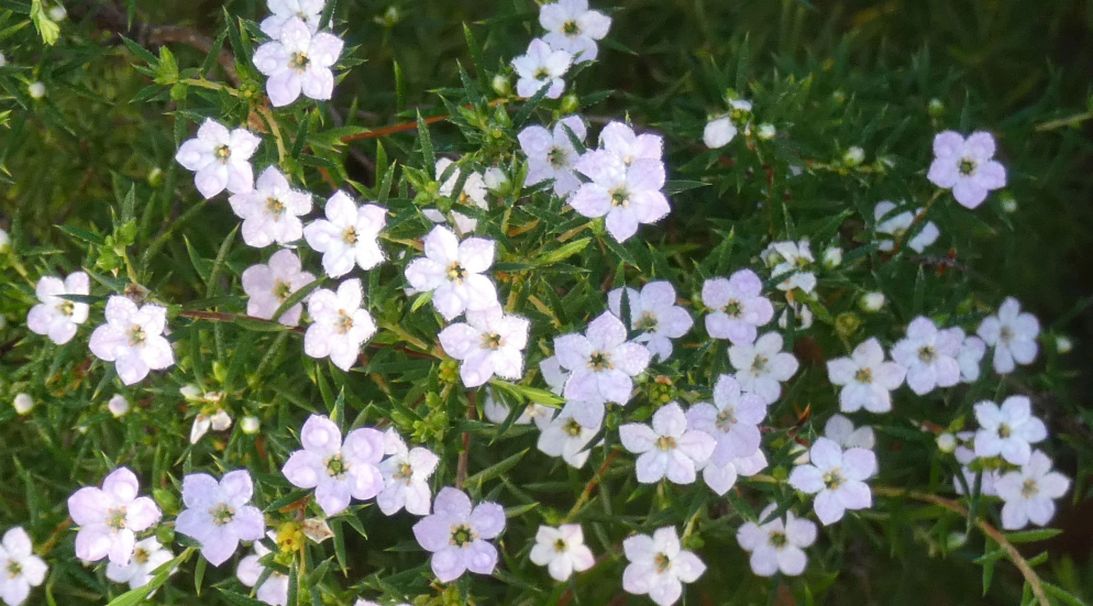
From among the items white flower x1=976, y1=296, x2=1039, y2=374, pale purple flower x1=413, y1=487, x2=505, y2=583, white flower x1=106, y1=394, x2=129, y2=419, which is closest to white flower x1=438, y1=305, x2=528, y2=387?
pale purple flower x1=413, y1=487, x2=505, y2=583

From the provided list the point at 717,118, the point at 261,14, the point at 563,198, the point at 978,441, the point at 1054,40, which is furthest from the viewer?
the point at 1054,40

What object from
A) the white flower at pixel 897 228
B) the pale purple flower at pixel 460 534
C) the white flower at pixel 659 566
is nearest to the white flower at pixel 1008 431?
the white flower at pixel 897 228

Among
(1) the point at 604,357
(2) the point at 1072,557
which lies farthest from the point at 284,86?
(2) the point at 1072,557

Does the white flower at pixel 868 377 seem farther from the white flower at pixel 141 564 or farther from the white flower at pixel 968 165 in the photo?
the white flower at pixel 141 564

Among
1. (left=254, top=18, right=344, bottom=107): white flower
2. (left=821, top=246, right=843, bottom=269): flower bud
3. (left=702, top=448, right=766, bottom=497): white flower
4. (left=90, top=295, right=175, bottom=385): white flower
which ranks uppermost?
(left=254, top=18, right=344, bottom=107): white flower

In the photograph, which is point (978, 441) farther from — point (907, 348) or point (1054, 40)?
point (1054, 40)

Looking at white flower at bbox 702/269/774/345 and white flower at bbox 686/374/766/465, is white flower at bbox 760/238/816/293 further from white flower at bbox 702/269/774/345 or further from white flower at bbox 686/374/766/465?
white flower at bbox 686/374/766/465
